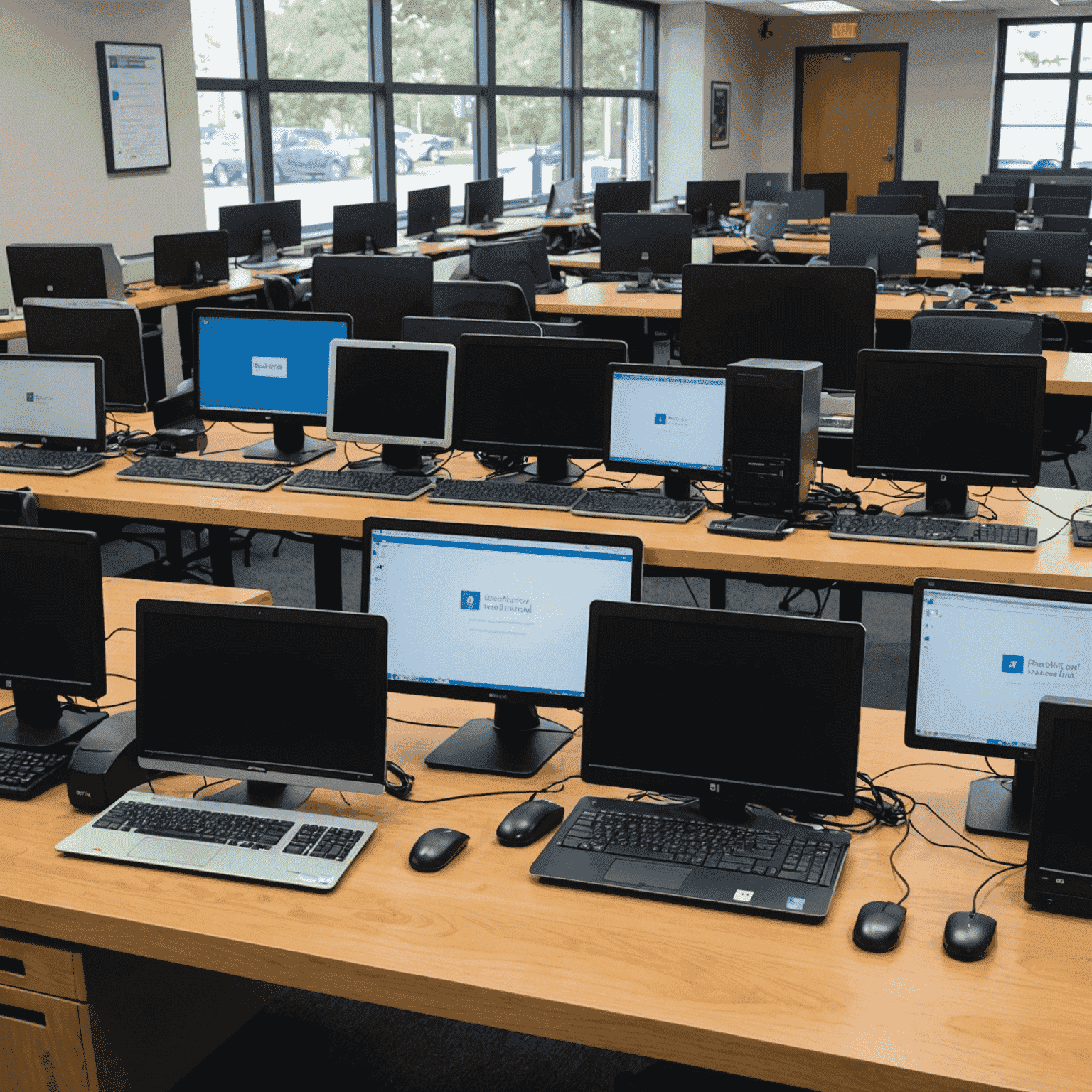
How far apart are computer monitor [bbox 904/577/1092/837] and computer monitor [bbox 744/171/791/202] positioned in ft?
33.0

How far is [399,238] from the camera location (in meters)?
9.19

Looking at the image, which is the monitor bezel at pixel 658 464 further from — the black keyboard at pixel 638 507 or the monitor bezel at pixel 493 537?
the monitor bezel at pixel 493 537

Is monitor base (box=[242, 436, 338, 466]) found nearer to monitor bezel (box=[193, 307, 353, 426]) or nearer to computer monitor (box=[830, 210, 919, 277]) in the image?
monitor bezel (box=[193, 307, 353, 426])

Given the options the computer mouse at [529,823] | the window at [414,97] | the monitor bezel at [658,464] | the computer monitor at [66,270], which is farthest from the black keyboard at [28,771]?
the window at [414,97]

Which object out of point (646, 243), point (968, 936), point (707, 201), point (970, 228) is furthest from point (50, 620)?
point (707, 201)

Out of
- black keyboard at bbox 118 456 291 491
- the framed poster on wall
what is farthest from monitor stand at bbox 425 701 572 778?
the framed poster on wall

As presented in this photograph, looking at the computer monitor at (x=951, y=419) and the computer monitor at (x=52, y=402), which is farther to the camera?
the computer monitor at (x=52, y=402)

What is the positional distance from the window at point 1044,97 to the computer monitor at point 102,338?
39.6 feet

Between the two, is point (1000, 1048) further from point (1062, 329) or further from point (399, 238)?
point (399, 238)

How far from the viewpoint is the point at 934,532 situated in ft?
10.1

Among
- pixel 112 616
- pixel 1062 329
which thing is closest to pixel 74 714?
pixel 112 616

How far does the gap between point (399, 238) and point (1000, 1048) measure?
8390 mm

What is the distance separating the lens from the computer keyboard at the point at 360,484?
138 inches

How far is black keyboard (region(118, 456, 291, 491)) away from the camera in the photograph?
143 inches
